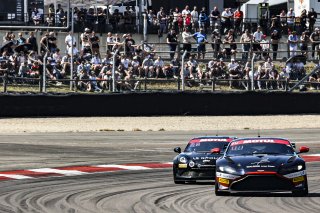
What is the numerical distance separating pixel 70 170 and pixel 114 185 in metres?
3.61

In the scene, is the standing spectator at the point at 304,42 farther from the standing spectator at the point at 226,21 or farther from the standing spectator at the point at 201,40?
the standing spectator at the point at 201,40

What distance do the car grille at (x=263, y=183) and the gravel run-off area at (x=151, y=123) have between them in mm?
16976

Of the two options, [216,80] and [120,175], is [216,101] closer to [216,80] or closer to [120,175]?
[216,80]

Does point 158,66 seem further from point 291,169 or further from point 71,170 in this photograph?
point 291,169

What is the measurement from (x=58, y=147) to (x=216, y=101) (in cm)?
961

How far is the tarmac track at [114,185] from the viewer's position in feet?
50.7

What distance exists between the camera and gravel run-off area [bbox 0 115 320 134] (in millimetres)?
33688

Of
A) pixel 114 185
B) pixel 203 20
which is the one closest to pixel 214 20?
pixel 203 20

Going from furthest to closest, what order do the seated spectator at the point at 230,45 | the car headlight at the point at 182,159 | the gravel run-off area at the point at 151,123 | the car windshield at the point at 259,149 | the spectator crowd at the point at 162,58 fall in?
the seated spectator at the point at 230,45
the spectator crowd at the point at 162,58
the gravel run-off area at the point at 151,123
the car headlight at the point at 182,159
the car windshield at the point at 259,149

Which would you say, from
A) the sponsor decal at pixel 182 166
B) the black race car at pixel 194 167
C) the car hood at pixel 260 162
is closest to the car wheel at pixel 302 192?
the car hood at pixel 260 162

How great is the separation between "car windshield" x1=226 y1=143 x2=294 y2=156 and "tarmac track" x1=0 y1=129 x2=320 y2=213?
0.84 m

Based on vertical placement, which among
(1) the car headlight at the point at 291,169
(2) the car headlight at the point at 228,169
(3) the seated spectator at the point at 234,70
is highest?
(3) the seated spectator at the point at 234,70

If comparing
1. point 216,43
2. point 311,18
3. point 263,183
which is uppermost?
point 311,18

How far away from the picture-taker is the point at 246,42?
3928 centimetres
